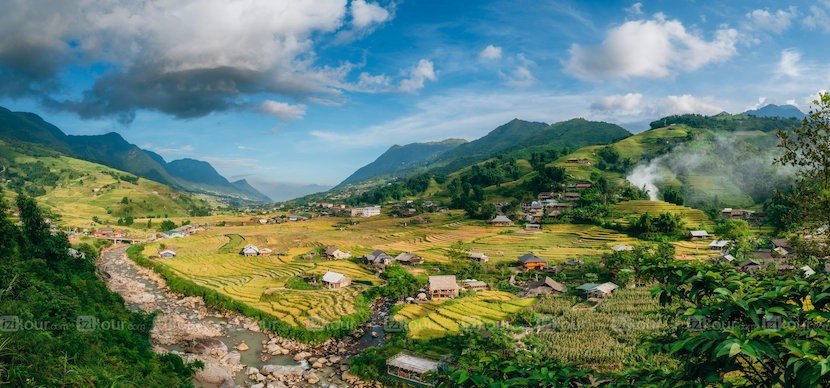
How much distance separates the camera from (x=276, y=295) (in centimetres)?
3197

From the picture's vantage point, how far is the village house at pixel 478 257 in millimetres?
41969

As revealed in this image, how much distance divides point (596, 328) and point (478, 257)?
21.2m

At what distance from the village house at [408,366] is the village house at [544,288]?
13.8 metres

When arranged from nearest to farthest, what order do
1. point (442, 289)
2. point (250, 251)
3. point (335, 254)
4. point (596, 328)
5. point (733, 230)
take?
point (596, 328), point (442, 289), point (733, 230), point (335, 254), point (250, 251)

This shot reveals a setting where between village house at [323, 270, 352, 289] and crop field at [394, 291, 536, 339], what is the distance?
26.8ft

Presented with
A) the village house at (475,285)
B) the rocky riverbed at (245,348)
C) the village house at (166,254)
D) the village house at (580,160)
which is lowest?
the rocky riverbed at (245,348)

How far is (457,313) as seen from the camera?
87.2ft

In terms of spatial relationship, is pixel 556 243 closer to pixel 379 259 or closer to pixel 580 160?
pixel 379 259

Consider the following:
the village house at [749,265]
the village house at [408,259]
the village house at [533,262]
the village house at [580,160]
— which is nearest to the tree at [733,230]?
the village house at [749,265]

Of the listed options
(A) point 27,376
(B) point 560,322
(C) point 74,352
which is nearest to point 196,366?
(C) point 74,352

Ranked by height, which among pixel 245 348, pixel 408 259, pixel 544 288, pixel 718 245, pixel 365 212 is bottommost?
pixel 245 348

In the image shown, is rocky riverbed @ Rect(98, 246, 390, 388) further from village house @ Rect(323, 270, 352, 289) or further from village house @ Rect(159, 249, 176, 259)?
village house @ Rect(159, 249, 176, 259)

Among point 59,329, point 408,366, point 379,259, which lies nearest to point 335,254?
point 379,259

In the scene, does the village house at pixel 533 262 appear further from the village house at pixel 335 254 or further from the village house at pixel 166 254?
the village house at pixel 166 254
